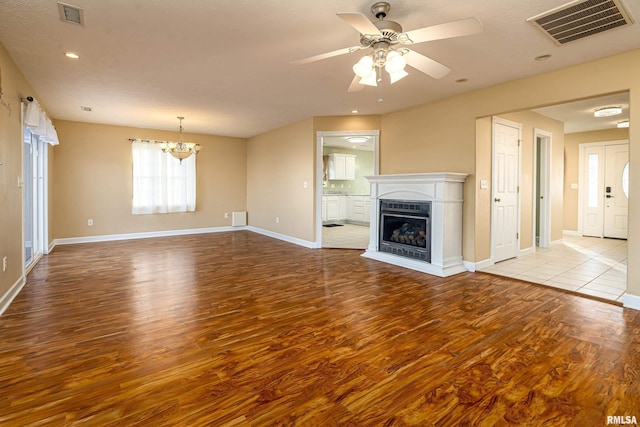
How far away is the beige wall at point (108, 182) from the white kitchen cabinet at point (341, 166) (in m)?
3.53

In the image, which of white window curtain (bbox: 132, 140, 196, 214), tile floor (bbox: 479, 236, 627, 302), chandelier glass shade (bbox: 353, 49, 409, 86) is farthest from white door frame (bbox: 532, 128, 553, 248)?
white window curtain (bbox: 132, 140, 196, 214)

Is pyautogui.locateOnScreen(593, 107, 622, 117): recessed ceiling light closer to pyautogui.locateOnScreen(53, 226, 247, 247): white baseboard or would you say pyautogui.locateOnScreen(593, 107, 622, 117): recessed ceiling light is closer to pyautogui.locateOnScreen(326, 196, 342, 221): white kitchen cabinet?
pyautogui.locateOnScreen(326, 196, 342, 221): white kitchen cabinet

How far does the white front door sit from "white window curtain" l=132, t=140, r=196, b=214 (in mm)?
6588

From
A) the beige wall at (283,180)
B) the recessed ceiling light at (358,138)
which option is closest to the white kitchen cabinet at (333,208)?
the recessed ceiling light at (358,138)

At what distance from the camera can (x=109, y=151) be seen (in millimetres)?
7098

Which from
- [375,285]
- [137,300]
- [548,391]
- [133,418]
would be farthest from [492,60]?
[137,300]

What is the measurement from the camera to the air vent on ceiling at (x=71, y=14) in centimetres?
246

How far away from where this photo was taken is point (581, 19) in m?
2.57

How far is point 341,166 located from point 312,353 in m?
8.68

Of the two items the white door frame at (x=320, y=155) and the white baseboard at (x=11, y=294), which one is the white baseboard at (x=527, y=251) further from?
the white baseboard at (x=11, y=294)

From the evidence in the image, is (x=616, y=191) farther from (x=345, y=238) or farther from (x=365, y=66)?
(x=365, y=66)

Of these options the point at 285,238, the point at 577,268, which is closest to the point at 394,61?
the point at 577,268

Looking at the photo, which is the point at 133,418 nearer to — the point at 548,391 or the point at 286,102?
the point at 548,391

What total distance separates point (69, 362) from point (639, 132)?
5152 millimetres
